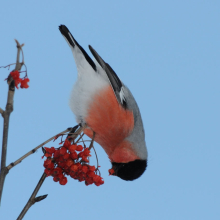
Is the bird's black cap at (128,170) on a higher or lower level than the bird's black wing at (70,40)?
lower

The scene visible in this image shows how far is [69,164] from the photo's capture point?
7.40 ft

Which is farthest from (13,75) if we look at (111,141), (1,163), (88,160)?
(111,141)

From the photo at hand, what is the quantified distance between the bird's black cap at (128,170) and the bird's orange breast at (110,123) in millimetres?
72

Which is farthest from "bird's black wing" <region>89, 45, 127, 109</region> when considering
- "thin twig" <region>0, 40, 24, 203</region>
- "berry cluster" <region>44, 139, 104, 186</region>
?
"thin twig" <region>0, 40, 24, 203</region>

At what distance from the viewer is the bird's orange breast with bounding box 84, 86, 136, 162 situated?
3.35 meters

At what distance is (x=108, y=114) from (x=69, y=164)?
128 centimetres

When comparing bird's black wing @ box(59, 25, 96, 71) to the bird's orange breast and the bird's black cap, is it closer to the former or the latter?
the bird's orange breast

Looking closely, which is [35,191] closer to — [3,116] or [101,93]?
[3,116]

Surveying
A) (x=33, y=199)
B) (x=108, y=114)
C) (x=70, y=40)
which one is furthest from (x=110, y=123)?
(x=33, y=199)

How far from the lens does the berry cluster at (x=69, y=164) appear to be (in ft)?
7.38

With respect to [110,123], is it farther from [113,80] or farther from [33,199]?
[33,199]

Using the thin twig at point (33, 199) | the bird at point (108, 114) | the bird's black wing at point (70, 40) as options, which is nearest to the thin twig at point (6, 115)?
the thin twig at point (33, 199)

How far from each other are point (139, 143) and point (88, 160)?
1.29 metres

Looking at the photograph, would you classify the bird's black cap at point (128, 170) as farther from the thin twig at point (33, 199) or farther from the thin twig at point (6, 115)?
the thin twig at point (6, 115)
